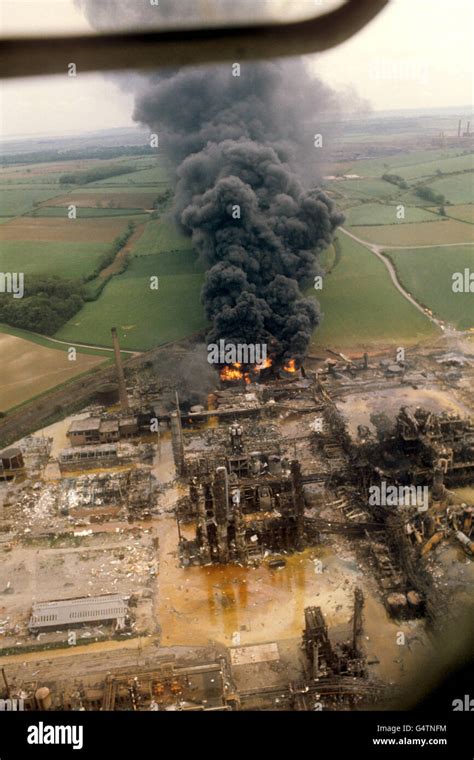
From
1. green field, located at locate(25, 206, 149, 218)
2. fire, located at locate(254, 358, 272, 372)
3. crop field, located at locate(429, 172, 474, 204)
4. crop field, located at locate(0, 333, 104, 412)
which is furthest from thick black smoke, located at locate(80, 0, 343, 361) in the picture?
crop field, located at locate(429, 172, 474, 204)

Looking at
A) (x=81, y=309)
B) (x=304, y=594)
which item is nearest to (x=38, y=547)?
(x=304, y=594)

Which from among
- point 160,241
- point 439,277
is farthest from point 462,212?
point 160,241

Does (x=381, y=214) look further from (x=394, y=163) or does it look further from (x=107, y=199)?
(x=107, y=199)

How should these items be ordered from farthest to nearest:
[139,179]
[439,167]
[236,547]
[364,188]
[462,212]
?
[364,188] < [439,167] < [139,179] < [462,212] < [236,547]

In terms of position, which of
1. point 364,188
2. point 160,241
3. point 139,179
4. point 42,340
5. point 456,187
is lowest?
point 42,340
